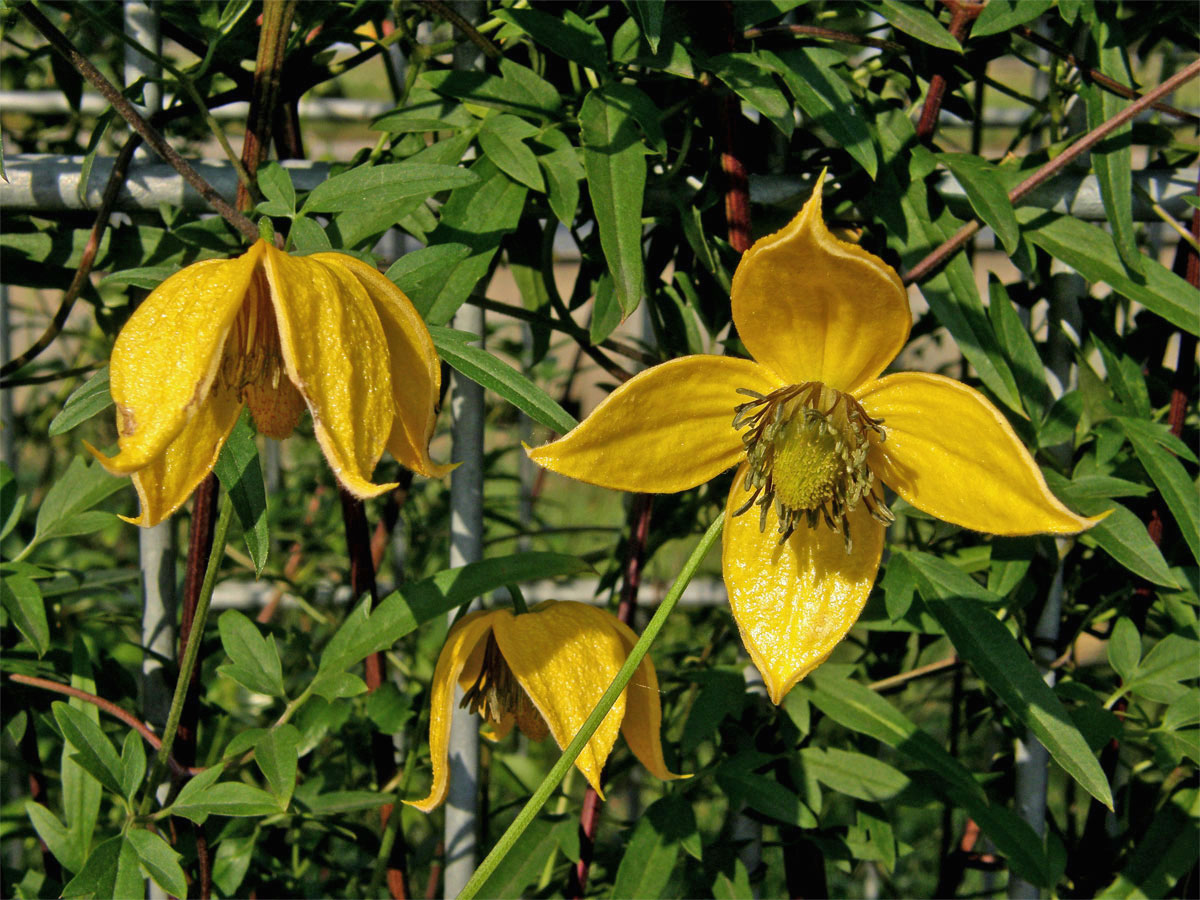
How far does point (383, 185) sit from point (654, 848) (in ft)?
2.01

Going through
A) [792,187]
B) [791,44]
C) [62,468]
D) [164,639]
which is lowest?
[62,468]

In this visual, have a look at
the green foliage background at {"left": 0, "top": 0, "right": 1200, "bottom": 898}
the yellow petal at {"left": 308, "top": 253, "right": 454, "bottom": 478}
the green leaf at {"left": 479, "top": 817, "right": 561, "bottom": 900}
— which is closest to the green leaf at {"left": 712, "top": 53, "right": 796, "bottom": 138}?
the green foliage background at {"left": 0, "top": 0, "right": 1200, "bottom": 898}

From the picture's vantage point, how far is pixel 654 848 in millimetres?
956

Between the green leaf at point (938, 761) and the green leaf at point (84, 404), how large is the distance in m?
0.66

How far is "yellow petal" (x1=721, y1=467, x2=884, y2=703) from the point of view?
0.73 meters

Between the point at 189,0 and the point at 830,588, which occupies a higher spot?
the point at 189,0

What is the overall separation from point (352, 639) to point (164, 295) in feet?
1.20

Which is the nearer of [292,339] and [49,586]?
[292,339]

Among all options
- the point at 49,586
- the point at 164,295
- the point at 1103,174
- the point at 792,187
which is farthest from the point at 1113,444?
the point at 49,586

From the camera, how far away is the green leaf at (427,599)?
2.80ft

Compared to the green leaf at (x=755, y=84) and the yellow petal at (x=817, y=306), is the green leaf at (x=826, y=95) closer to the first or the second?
the green leaf at (x=755, y=84)

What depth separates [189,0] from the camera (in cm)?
107

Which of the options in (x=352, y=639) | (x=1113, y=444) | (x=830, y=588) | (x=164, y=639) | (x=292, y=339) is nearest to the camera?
(x=292, y=339)

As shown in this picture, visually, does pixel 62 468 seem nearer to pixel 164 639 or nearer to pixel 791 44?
pixel 164 639
